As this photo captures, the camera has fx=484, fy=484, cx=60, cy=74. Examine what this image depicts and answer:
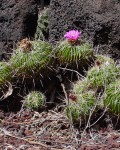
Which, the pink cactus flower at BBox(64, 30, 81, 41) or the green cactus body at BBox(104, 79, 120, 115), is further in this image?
the pink cactus flower at BBox(64, 30, 81, 41)

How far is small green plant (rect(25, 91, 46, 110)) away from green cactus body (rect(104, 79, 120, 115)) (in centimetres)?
69

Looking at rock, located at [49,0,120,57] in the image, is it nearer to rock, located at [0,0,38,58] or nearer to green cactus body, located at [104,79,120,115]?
rock, located at [0,0,38,58]

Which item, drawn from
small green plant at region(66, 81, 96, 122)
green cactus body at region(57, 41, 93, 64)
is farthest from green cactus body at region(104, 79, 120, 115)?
A: green cactus body at region(57, 41, 93, 64)

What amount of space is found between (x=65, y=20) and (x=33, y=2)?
0.38 meters

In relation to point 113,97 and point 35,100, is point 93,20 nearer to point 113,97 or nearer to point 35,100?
point 35,100

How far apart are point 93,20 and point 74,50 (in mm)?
457

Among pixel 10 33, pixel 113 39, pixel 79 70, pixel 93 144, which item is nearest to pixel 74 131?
pixel 93 144

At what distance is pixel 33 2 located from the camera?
4676 mm

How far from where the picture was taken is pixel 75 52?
4082 millimetres

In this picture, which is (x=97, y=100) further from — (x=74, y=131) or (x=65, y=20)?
(x=65, y=20)

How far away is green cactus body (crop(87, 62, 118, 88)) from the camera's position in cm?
385

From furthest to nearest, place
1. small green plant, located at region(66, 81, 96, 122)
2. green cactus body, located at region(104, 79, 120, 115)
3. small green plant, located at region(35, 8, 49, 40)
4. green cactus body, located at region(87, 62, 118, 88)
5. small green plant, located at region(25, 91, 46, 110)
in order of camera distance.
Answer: small green plant, located at region(35, 8, 49, 40) → small green plant, located at region(25, 91, 46, 110) → green cactus body, located at region(87, 62, 118, 88) → small green plant, located at region(66, 81, 96, 122) → green cactus body, located at region(104, 79, 120, 115)

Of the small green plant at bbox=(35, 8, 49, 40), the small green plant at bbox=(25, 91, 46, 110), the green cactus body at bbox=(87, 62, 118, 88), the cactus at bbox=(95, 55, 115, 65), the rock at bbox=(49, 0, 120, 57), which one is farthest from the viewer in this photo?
the small green plant at bbox=(35, 8, 49, 40)

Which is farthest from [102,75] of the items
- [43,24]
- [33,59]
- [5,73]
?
[43,24]
